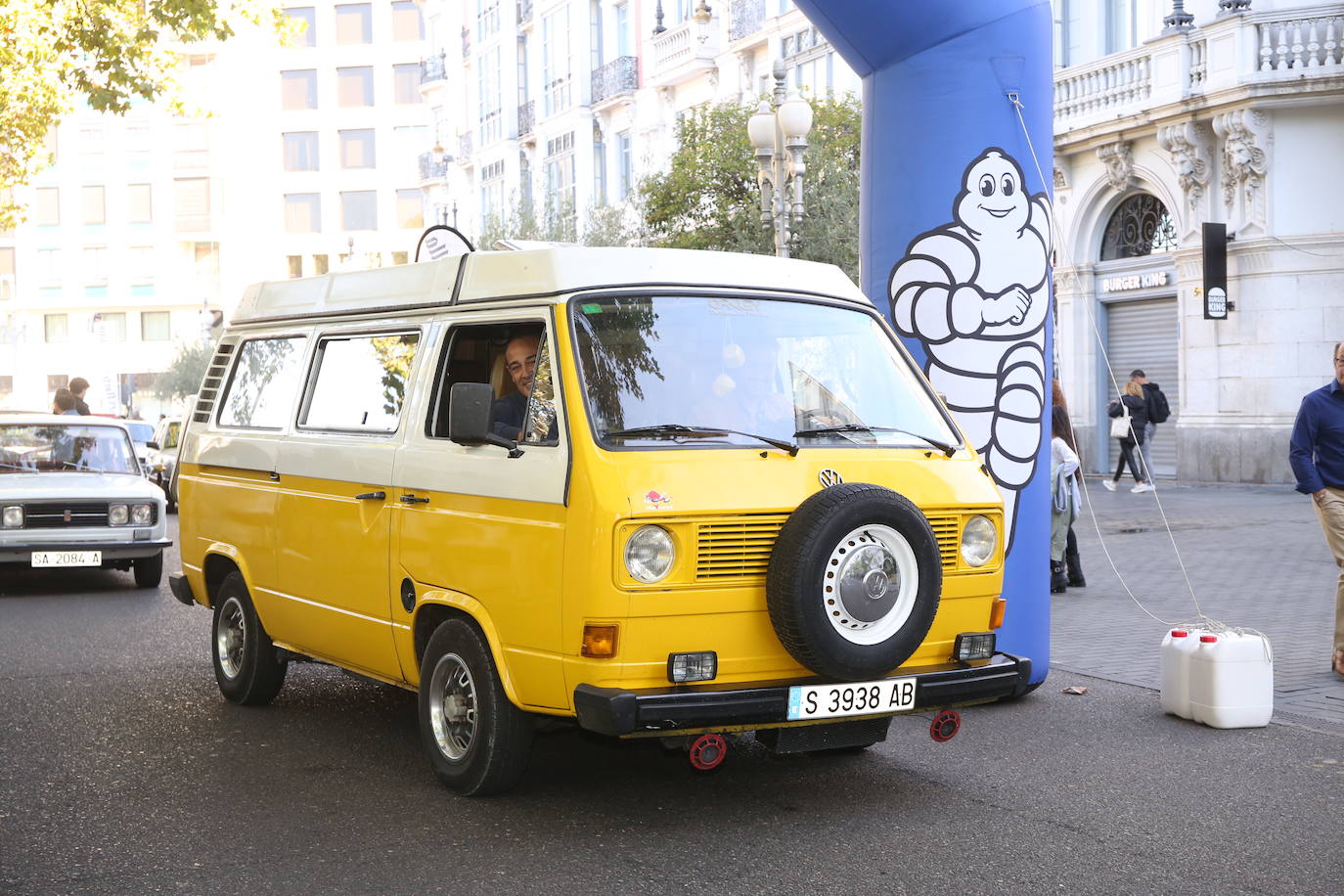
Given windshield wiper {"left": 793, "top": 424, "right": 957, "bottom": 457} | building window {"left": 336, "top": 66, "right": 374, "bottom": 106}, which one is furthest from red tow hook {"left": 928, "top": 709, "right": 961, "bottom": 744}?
building window {"left": 336, "top": 66, "right": 374, "bottom": 106}

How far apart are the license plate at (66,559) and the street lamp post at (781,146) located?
8.11 metres

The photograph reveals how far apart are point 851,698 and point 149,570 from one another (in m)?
10.9

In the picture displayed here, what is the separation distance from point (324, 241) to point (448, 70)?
27.5 m

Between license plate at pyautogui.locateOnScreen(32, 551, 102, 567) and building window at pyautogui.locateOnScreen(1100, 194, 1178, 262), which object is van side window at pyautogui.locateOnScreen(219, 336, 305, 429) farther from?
building window at pyautogui.locateOnScreen(1100, 194, 1178, 262)

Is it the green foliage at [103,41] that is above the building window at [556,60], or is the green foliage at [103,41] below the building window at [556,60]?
below

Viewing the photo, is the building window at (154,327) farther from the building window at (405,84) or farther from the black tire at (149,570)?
the black tire at (149,570)

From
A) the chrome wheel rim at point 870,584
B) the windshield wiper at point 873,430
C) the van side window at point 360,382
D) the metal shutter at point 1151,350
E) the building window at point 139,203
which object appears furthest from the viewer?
the building window at point 139,203

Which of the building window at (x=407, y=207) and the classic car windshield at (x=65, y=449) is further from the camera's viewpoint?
the building window at (x=407, y=207)

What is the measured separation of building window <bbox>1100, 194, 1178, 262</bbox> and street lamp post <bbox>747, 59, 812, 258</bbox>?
8.68 metres

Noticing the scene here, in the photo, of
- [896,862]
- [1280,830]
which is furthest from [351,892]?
[1280,830]

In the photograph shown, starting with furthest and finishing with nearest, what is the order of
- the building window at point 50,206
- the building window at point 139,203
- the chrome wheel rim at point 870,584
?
the building window at point 50,206
the building window at point 139,203
the chrome wheel rim at point 870,584

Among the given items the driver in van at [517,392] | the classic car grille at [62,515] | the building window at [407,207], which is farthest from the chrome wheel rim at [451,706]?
the building window at [407,207]

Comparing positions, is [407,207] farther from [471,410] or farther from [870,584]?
[870,584]

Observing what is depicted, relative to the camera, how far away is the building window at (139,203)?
85500 mm
